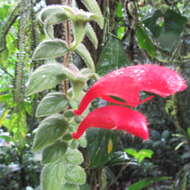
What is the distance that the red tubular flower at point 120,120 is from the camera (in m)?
0.30

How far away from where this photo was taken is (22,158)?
6.98 feet

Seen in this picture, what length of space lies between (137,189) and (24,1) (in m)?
1.30

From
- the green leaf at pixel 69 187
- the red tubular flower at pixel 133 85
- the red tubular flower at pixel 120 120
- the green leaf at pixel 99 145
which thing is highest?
the red tubular flower at pixel 133 85

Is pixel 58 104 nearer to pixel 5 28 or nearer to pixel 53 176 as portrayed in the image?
pixel 53 176

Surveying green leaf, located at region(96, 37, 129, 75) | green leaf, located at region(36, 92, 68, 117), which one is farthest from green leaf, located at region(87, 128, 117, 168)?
green leaf, located at region(36, 92, 68, 117)

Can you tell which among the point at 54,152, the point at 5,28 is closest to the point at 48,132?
the point at 54,152

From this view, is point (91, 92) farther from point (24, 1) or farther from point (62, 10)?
point (24, 1)

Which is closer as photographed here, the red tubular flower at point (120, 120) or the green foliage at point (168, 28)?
the red tubular flower at point (120, 120)

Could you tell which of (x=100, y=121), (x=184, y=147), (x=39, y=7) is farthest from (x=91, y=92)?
(x=184, y=147)

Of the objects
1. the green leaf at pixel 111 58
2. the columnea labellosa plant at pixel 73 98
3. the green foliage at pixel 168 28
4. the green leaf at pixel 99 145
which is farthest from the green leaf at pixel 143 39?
the columnea labellosa plant at pixel 73 98

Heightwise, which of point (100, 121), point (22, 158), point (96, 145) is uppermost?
point (100, 121)

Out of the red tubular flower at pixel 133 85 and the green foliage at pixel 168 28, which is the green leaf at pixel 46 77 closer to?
the red tubular flower at pixel 133 85

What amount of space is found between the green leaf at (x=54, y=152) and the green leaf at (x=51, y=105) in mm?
40

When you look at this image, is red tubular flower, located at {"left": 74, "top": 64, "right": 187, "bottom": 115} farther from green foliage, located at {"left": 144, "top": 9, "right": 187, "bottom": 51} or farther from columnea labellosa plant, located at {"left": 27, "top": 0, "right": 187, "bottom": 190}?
green foliage, located at {"left": 144, "top": 9, "right": 187, "bottom": 51}
